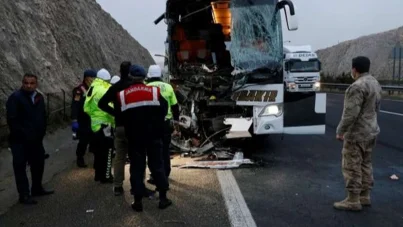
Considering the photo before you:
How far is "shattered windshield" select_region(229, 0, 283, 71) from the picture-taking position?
1020cm

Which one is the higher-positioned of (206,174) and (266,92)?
(266,92)

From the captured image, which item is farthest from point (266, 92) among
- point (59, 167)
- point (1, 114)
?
point (1, 114)

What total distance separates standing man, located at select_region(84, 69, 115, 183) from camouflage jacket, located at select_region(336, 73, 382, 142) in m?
3.71

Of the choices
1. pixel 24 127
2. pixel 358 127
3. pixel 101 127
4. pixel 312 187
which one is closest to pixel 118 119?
pixel 101 127

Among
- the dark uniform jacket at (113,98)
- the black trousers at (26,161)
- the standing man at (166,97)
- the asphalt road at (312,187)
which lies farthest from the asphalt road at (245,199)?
the dark uniform jacket at (113,98)

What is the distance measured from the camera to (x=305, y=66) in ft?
101

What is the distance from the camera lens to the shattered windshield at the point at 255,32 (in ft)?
33.5

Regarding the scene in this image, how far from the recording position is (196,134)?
10625 mm

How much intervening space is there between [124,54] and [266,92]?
34.7 metres

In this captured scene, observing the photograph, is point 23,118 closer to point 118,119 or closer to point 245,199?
point 118,119

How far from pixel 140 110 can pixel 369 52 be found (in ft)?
322

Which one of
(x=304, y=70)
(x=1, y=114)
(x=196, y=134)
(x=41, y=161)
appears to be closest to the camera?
(x=41, y=161)

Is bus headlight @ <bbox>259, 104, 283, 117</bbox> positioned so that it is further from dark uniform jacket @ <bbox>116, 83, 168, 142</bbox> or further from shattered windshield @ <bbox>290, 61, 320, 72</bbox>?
shattered windshield @ <bbox>290, 61, 320, 72</bbox>

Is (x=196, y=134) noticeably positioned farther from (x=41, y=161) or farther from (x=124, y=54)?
(x=124, y=54)
